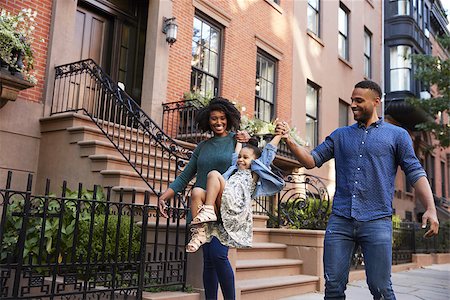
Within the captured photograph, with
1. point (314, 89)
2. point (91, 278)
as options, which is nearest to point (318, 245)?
point (91, 278)

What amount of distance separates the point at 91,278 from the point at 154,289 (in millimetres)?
649

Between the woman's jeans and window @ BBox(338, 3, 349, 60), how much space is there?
47.8 feet

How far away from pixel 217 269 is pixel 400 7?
19834 millimetres

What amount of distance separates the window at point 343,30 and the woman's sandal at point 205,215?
576 inches

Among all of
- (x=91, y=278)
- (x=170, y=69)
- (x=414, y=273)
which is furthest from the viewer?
(x=414, y=273)

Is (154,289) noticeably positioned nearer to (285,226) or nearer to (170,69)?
(285,226)

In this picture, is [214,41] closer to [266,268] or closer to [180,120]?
[180,120]

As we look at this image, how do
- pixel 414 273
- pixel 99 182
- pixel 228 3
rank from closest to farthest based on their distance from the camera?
1. pixel 99 182
2. pixel 414 273
3. pixel 228 3

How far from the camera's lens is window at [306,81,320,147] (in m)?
14.6

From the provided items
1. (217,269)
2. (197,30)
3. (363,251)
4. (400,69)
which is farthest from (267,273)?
(400,69)

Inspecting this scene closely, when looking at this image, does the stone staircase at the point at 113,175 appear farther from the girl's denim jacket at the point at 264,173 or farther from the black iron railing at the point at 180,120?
the girl's denim jacket at the point at 264,173

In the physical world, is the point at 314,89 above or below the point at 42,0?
above

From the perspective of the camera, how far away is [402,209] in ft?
67.7

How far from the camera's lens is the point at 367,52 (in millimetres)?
18984
